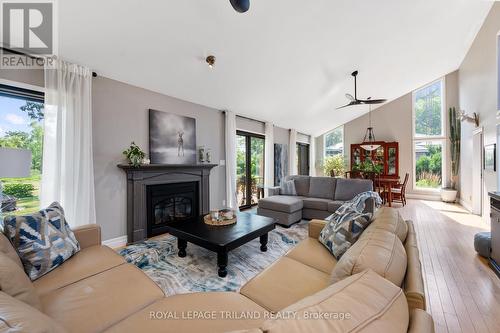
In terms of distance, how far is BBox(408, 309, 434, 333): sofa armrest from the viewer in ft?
2.13

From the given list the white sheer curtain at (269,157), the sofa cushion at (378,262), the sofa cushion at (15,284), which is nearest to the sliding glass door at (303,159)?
the white sheer curtain at (269,157)

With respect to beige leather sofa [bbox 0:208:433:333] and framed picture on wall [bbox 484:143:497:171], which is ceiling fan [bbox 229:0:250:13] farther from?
framed picture on wall [bbox 484:143:497:171]

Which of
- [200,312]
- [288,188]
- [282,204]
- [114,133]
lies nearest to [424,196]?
[288,188]

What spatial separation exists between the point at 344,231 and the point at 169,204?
9.79 ft

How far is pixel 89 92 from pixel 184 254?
7.96ft

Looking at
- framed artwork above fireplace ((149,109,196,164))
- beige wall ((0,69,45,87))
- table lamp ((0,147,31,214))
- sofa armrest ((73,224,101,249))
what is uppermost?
beige wall ((0,69,45,87))

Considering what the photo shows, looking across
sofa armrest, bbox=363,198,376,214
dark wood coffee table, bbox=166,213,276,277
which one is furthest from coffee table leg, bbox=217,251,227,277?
sofa armrest, bbox=363,198,376,214

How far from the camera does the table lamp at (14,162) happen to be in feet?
5.22

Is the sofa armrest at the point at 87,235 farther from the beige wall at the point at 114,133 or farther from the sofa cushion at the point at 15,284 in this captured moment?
the beige wall at the point at 114,133

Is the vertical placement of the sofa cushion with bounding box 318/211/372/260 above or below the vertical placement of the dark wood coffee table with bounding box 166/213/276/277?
above

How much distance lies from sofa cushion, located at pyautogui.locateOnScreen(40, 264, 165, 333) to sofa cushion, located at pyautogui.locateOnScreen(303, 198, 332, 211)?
3362 millimetres

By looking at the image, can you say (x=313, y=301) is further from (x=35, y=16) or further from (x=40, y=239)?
(x=35, y=16)

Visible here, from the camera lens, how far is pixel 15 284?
986 millimetres

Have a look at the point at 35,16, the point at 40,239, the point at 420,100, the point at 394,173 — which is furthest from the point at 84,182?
the point at 420,100
